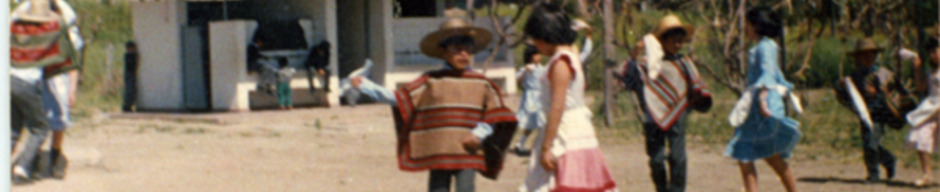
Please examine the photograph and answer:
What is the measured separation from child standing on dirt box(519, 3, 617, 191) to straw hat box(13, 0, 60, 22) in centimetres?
279

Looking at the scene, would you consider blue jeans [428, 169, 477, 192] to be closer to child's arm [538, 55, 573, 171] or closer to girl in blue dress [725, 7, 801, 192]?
child's arm [538, 55, 573, 171]

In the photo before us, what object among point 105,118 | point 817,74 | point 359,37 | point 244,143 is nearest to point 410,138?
point 359,37

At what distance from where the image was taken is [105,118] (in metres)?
6.91

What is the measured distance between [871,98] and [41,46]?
14.8 ft

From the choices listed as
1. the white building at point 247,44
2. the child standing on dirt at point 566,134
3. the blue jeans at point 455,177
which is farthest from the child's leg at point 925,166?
the blue jeans at point 455,177

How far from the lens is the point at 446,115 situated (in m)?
4.70

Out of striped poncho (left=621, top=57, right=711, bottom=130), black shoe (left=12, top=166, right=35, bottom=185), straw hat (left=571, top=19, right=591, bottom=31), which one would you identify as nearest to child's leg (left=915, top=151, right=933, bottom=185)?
striped poncho (left=621, top=57, right=711, bottom=130)

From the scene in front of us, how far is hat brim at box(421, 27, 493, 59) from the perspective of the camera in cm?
475

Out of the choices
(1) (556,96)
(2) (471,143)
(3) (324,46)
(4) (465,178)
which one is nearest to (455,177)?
(4) (465,178)

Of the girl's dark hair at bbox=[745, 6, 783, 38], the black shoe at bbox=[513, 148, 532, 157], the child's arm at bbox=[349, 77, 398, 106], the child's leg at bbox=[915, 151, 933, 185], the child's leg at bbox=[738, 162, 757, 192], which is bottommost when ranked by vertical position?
the black shoe at bbox=[513, 148, 532, 157]

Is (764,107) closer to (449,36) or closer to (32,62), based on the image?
(449,36)

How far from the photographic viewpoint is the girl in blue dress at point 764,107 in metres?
5.28

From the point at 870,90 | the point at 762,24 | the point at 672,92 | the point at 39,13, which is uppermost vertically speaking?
the point at 762,24

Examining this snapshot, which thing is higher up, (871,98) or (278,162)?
(871,98)
